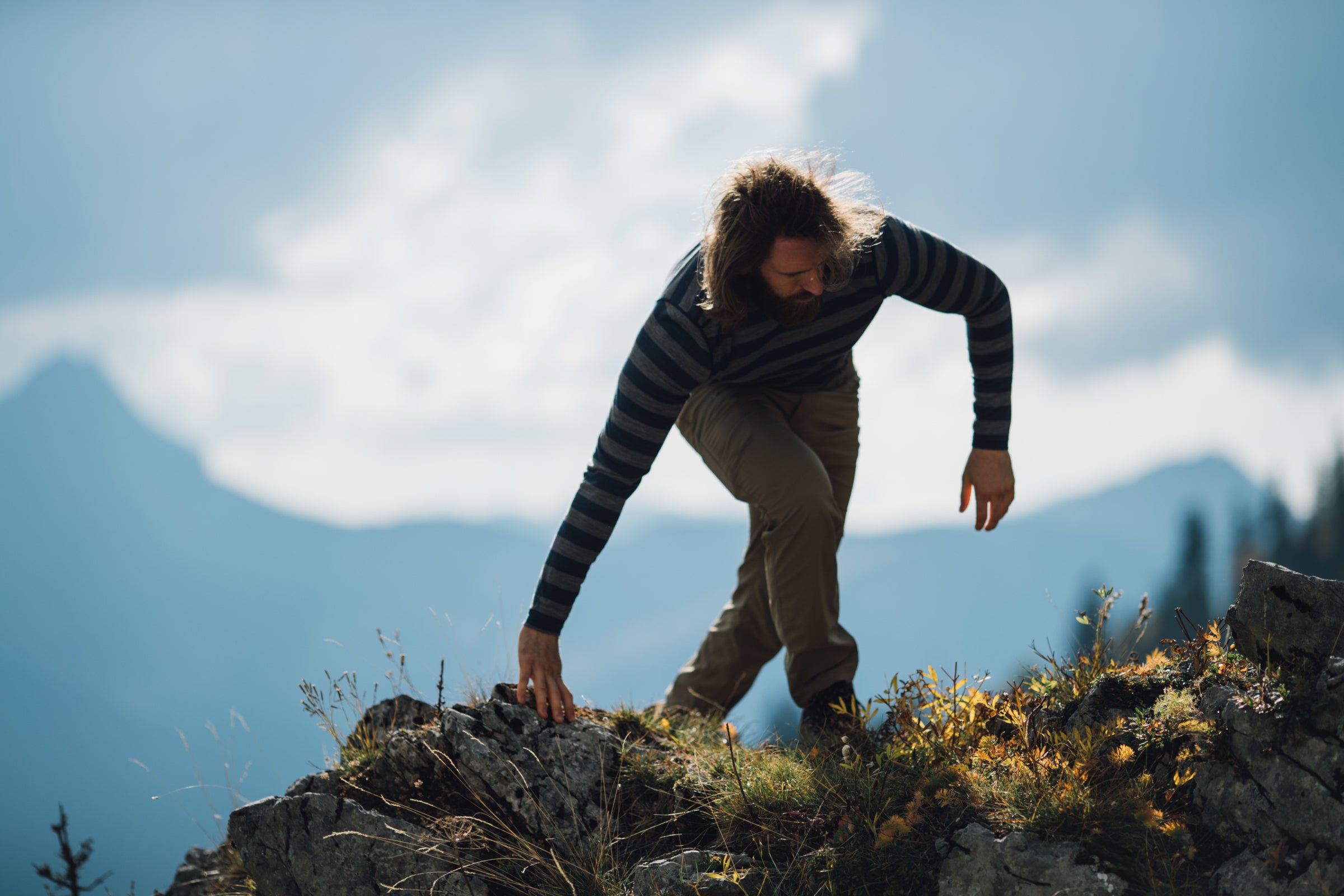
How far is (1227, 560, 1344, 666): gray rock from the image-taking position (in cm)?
307

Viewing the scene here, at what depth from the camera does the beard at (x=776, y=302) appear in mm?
3955

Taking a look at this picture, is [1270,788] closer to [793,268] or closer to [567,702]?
[793,268]

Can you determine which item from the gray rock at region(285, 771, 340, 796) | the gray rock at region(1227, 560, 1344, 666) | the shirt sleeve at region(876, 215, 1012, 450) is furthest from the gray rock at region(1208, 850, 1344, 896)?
the gray rock at region(285, 771, 340, 796)

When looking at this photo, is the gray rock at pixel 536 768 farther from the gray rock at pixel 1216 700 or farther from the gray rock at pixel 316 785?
the gray rock at pixel 1216 700

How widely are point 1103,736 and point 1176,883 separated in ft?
1.98

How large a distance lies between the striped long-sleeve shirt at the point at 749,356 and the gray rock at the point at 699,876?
3.59ft

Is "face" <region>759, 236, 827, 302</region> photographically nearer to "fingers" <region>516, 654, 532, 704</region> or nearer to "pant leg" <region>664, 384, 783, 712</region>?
"pant leg" <region>664, 384, 783, 712</region>

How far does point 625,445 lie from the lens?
4031 mm

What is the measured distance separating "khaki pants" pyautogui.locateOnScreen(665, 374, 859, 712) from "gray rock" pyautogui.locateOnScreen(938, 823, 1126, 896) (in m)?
1.52

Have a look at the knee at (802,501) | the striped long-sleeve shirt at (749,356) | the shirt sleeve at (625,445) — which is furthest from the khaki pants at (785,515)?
the shirt sleeve at (625,445)

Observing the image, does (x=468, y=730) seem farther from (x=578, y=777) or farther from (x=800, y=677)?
(x=800, y=677)

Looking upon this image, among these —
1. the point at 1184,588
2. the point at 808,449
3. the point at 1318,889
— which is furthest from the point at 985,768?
the point at 1184,588

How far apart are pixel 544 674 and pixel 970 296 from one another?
2695 millimetres

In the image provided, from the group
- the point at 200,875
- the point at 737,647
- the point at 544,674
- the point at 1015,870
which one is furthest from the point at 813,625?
the point at 200,875
